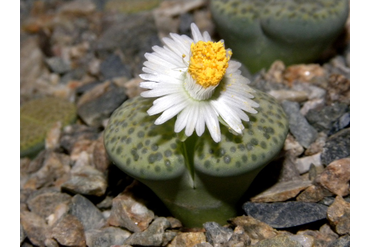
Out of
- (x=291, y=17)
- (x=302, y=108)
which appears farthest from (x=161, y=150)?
(x=291, y=17)

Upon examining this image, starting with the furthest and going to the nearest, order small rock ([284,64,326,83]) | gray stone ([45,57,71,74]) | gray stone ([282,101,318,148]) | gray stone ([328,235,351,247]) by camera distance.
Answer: gray stone ([45,57,71,74]) < small rock ([284,64,326,83]) < gray stone ([282,101,318,148]) < gray stone ([328,235,351,247])

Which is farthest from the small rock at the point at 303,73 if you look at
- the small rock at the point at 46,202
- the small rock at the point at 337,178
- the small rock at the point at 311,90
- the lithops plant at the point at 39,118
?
the small rock at the point at 46,202

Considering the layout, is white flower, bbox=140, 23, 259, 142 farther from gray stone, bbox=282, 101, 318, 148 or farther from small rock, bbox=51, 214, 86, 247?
small rock, bbox=51, 214, 86, 247

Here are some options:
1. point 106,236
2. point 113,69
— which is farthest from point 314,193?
point 113,69

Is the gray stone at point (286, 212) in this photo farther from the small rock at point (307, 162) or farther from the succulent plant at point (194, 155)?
the small rock at point (307, 162)

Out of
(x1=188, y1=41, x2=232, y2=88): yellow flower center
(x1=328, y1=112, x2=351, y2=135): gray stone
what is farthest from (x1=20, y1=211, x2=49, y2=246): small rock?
(x1=328, y1=112, x2=351, y2=135): gray stone

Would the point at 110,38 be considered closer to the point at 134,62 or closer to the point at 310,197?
the point at 134,62

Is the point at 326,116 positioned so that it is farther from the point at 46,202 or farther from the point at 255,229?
the point at 46,202
